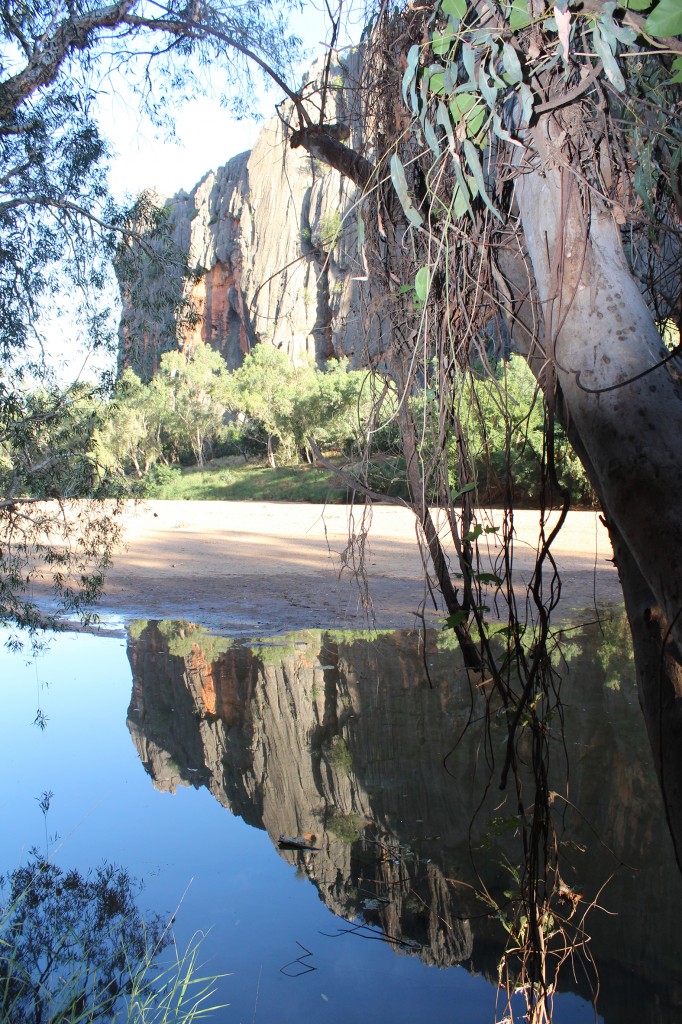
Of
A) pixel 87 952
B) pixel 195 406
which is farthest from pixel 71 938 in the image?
pixel 195 406

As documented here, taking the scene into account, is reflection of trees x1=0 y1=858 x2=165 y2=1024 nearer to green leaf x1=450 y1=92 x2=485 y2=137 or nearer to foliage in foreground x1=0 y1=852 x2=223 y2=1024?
foliage in foreground x1=0 y1=852 x2=223 y2=1024

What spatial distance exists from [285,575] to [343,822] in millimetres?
7893

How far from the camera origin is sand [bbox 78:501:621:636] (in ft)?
32.9

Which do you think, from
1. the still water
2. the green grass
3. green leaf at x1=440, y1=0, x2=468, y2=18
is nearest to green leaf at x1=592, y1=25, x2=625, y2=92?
green leaf at x1=440, y1=0, x2=468, y2=18

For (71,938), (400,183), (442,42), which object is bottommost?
(71,938)

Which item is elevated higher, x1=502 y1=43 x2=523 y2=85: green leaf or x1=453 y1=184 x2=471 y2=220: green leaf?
x1=502 y1=43 x2=523 y2=85: green leaf

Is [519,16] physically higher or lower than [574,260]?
higher

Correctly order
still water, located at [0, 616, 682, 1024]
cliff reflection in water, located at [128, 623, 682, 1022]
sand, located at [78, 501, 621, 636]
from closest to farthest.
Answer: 1. still water, located at [0, 616, 682, 1024]
2. cliff reflection in water, located at [128, 623, 682, 1022]
3. sand, located at [78, 501, 621, 636]

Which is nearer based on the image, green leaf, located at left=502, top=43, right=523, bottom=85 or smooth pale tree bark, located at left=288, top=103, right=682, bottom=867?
smooth pale tree bark, located at left=288, top=103, right=682, bottom=867

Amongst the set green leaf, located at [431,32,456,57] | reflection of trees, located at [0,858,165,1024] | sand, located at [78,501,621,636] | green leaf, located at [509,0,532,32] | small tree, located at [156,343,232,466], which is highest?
small tree, located at [156,343,232,466]

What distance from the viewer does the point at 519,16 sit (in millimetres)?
1474

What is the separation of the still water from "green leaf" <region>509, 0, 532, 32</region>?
1.55 metres

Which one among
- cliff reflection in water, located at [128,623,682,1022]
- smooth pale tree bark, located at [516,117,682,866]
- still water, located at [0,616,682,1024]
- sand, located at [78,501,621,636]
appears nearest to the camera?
smooth pale tree bark, located at [516,117,682,866]

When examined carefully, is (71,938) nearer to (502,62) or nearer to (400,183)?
(400,183)
